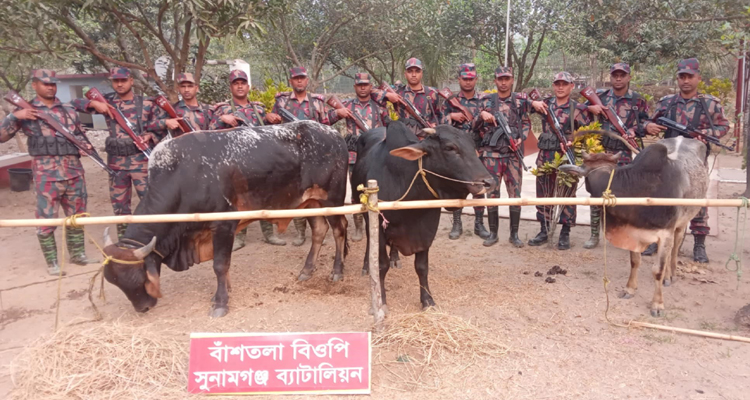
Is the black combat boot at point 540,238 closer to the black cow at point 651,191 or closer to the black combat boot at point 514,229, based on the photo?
the black combat boot at point 514,229

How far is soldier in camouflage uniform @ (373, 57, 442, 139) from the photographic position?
266 inches

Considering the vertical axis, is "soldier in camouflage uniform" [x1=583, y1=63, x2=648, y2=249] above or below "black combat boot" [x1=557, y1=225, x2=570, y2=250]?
above

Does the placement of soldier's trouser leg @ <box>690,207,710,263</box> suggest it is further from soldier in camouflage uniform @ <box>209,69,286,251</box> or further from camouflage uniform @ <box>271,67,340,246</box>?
soldier in camouflage uniform @ <box>209,69,286,251</box>

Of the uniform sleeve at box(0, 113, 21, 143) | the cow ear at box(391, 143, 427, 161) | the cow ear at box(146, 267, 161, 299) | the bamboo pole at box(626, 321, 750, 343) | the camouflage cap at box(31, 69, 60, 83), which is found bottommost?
the bamboo pole at box(626, 321, 750, 343)

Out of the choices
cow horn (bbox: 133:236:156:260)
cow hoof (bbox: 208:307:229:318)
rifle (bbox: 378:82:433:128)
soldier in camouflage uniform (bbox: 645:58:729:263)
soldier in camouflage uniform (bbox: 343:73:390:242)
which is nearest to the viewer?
cow horn (bbox: 133:236:156:260)

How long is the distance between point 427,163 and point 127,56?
237 inches

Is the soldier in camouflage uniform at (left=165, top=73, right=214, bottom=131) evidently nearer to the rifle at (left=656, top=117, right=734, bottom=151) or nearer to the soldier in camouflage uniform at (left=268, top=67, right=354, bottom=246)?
the soldier in camouflage uniform at (left=268, top=67, right=354, bottom=246)

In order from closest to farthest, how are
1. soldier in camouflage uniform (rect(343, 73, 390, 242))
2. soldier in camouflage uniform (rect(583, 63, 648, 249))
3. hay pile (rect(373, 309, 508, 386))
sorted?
hay pile (rect(373, 309, 508, 386)) → soldier in camouflage uniform (rect(583, 63, 648, 249)) → soldier in camouflage uniform (rect(343, 73, 390, 242))

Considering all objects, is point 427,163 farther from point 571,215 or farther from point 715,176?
point 715,176

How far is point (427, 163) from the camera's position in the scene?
413cm

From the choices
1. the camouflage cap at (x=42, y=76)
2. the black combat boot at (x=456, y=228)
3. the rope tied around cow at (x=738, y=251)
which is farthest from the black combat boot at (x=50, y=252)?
the rope tied around cow at (x=738, y=251)

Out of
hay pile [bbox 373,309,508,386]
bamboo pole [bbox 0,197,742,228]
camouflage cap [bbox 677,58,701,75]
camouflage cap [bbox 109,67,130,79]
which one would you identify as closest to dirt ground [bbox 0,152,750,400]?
hay pile [bbox 373,309,508,386]

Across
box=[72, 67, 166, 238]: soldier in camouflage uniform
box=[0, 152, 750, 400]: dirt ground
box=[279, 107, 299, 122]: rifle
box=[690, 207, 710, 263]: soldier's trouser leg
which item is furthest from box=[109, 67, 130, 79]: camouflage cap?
box=[690, 207, 710, 263]: soldier's trouser leg

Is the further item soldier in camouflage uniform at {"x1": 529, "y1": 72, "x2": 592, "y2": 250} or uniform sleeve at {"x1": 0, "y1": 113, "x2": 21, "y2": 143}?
soldier in camouflage uniform at {"x1": 529, "y1": 72, "x2": 592, "y2": 250}
